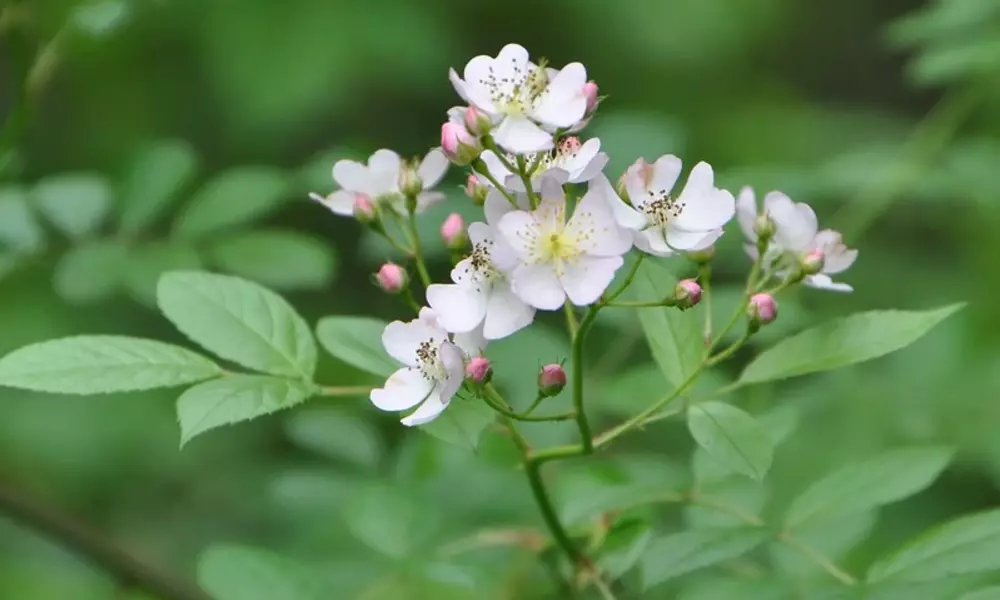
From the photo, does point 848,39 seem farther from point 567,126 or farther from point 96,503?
point 567,126

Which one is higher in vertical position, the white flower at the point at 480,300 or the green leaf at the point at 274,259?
the green leaf at the point at 274,259

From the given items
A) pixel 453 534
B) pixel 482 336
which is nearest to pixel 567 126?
pixel 482 336

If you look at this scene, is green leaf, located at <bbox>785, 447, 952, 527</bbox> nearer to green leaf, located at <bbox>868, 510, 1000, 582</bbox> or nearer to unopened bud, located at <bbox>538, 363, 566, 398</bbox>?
green leaf, located at <bbox>868, 510, 1000, 582</bbox>

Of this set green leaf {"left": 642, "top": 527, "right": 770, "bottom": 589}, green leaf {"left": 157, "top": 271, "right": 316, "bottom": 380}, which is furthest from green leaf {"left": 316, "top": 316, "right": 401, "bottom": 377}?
green leaf {"left": 642, "top": 527, "right": 770, "bottom": 589}

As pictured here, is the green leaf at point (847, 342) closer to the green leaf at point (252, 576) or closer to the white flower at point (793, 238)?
the white flower at point (793, 238)

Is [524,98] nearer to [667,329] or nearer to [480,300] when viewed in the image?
[480,300]

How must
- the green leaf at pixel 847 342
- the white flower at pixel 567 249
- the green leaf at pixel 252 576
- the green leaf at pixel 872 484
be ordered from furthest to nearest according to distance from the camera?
the green leaf at pixel 252 576, the green leaf at pixel 872 484, the green leaf at pixel 847 342, the white flower at pixel 567 249

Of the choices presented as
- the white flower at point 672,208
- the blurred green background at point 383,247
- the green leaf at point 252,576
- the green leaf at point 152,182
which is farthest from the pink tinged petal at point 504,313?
the green leaf at point 152,182
